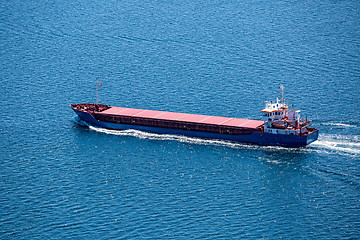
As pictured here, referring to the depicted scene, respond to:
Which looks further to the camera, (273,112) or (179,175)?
(273,112)

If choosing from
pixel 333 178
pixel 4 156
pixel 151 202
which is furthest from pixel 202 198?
pixel 4 156

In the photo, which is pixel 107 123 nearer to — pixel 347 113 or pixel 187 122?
pixel 187 122

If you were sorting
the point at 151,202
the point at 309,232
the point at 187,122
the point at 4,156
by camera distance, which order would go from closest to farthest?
1. the point at 309,232
2. the point at 151,202
3. the point at 4,156
4. the point at 187,122

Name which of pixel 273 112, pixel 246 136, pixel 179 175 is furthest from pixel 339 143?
pixel 179 175

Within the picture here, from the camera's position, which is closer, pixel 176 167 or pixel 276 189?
pixel 276 189

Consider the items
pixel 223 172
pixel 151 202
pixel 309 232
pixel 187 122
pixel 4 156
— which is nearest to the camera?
pixel 309 232

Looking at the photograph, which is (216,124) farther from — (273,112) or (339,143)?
(339,143)

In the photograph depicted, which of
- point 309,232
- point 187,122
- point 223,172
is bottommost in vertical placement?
point 309,232

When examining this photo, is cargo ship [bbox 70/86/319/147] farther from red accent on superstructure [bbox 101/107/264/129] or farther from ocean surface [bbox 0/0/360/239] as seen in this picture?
ocean surface [bbox 0/0/360/239]

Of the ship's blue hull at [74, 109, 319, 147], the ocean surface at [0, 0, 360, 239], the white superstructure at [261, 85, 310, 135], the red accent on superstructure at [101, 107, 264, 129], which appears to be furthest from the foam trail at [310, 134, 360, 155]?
the red accent on superstructure at [101, 107, 264, 129]
